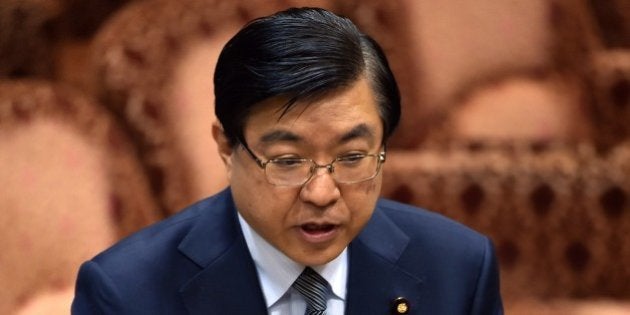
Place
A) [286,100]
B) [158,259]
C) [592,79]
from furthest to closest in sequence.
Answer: [592,79]
[158,259]
[286,100]

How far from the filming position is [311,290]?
127cm

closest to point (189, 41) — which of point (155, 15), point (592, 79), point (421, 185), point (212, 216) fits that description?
point (155, 15)

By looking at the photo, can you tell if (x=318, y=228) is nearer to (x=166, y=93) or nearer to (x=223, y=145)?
(x=223, y=145)

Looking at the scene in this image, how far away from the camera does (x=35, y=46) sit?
2033 millimetres

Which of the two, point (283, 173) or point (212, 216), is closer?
point (283, 173)

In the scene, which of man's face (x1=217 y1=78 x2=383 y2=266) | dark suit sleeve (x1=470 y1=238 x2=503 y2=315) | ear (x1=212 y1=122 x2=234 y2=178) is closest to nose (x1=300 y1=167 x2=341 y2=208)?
man's face (x1=217 y1=78 x2=383 y2=266)

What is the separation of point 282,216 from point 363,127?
0.14 meters

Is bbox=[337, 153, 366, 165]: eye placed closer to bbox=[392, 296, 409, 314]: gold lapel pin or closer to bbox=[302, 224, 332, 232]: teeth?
bbox=[302, 224, 332, 232]: teeth

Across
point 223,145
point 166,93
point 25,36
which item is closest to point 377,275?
point 223,145

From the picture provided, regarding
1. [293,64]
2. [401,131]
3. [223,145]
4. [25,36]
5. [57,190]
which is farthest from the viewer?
[401,131]

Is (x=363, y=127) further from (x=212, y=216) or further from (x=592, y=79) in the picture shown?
(x=592, y=79)

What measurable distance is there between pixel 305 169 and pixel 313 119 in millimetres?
62

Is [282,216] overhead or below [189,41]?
below

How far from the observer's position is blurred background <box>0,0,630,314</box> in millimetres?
1884
